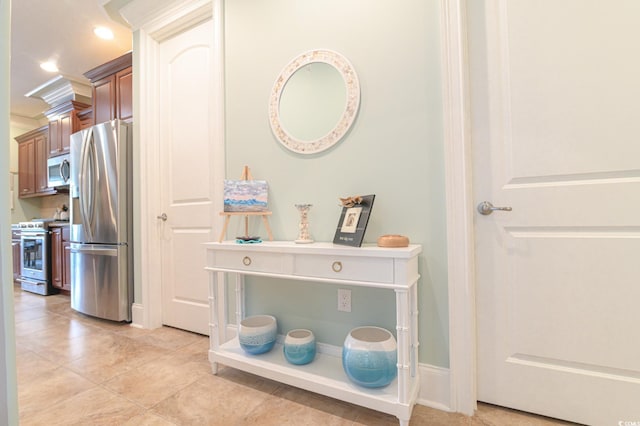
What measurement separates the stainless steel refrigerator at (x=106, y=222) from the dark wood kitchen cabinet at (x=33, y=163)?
2325 millimetres

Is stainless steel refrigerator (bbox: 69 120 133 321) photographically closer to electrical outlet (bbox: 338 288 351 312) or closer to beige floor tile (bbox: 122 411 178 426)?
beige floor tile (bbox: 122 411 178 426)

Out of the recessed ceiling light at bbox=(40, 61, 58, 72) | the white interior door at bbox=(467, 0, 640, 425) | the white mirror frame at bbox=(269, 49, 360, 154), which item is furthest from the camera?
the recessed ceiling light at bbox=(40, 61, 58, 72)

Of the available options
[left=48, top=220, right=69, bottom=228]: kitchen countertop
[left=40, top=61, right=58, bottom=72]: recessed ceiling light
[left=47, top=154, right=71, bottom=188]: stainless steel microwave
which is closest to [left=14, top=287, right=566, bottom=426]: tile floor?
[left=48, top=220, right=69, bottom=228]: kitchen countertop

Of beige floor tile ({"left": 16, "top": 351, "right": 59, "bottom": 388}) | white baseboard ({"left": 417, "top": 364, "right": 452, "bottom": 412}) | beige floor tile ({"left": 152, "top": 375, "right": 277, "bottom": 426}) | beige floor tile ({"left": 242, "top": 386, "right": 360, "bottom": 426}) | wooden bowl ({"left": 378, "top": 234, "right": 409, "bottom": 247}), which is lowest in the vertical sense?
beige floor tile ({"left": 242, "top": 386, "right": 360, "bottom": 426})

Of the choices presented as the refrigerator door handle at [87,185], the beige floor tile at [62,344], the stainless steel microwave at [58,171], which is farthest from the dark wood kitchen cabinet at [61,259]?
the beige floor tile at [62,344]

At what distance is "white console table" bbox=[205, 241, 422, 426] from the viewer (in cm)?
120

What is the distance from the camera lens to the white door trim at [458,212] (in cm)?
133

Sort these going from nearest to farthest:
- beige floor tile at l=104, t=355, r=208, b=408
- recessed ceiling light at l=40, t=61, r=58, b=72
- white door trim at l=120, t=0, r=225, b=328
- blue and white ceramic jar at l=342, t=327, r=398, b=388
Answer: blue and white ceramic jar at l=342, t=327, r=398, b=388, beige floor tile at l=104, t=355, r=208, b=408, white door trim at l=120, t=0, r=225, b=328, recessed ceiling light at l=40, t=61, r=58, b=72

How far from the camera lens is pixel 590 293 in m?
1.21

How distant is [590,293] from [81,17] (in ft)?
14.0

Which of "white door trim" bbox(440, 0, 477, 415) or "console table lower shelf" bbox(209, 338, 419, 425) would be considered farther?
"white door trim" bbox(440, 0, 477, 415)

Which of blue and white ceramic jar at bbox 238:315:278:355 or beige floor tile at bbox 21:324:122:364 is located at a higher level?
blue and white ceramic jar at bbox 238:315:278:355

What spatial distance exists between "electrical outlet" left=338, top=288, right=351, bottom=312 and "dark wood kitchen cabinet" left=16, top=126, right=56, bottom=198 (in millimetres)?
4820

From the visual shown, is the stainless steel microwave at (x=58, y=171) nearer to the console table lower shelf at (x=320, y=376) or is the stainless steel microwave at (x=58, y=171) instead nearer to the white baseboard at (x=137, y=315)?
the white baseboard at (x=137, y=315)
